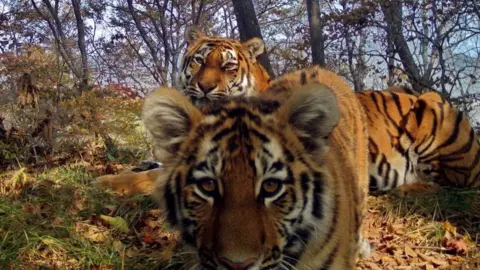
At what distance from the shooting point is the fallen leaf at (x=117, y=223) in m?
3.80

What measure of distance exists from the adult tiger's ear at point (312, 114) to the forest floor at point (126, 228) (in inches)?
58.4

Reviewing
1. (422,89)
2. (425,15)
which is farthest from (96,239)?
(425,15)

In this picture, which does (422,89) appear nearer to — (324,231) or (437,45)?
(437,45)

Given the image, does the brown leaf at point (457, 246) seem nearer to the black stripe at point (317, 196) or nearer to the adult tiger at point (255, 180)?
the adult tiger at point (255, 180)

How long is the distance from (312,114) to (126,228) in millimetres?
2092

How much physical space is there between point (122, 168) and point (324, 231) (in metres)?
3.43

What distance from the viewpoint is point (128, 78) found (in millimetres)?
25844

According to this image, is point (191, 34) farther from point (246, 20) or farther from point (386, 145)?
point (246, 20)

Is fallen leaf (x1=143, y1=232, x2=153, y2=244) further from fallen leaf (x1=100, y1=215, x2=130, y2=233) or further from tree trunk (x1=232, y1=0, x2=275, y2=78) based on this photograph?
tree trunk (x1=232, y1=0, x2=275, y2=78)

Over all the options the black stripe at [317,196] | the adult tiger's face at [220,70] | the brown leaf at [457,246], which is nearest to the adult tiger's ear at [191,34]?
the adult tiger's face at [220,70]

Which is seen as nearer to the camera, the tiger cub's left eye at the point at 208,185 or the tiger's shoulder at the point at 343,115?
the tiger cub's left eye at the point at 208,185

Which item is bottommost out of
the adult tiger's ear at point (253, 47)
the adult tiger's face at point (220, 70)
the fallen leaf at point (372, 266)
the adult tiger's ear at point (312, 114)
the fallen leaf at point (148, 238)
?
the fallen leaf at point (372, 266)

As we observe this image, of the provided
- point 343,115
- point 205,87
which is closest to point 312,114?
point 343,115

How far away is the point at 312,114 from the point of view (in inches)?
87.1
